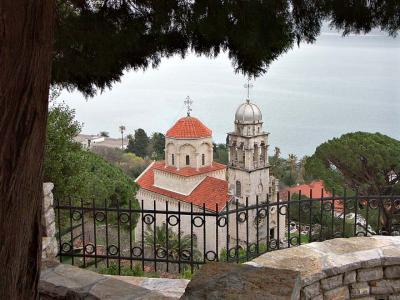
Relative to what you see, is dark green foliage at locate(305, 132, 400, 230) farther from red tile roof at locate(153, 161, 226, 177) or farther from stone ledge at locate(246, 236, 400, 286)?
stone ledge at locate(246, 236, 400, 286)

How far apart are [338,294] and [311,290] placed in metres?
0.28

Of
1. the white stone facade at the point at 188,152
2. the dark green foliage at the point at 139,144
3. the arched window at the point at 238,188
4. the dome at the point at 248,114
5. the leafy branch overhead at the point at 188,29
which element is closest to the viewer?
the leafy branch overhead at the point at 188,29

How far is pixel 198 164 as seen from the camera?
90.7 ft

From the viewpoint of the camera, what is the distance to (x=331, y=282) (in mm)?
3348

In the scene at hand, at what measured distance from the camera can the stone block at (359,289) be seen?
11.4 ft

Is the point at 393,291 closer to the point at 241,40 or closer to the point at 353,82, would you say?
the point at 241,40

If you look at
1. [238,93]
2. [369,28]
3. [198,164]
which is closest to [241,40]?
[369,28]

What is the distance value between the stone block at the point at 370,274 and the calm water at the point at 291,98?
36871 millimetres

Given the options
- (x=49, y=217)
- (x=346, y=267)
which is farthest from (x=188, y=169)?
(x=346, y=267)

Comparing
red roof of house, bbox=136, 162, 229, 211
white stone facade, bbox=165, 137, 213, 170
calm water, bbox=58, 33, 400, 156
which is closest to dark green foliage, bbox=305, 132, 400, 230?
red roof of house, bbox=136, 162, 229, 211

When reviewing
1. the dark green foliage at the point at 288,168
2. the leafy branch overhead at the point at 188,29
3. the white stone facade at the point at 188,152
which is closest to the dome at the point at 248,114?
the white stone facade at the point at 188,152

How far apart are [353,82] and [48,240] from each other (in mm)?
59872

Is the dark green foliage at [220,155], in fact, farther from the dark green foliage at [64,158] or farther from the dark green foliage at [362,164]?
the dark green foliage at [64,158]

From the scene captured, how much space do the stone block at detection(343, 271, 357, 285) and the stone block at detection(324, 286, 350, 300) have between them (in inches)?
1.8
